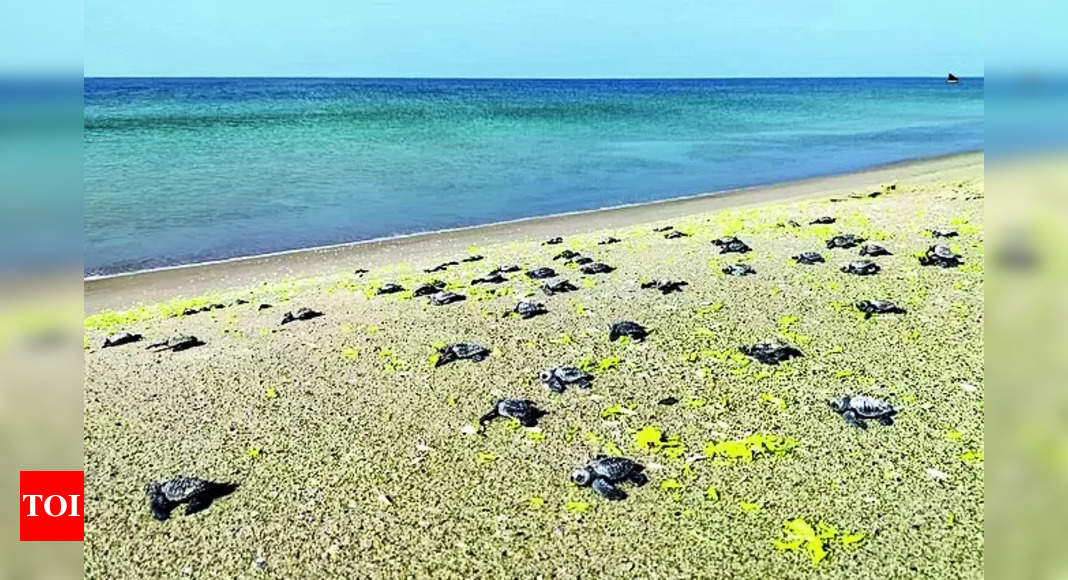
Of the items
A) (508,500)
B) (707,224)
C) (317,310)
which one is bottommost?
(508,500)

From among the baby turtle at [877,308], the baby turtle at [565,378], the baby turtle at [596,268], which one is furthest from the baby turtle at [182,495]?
the baby turtle at [877,308]

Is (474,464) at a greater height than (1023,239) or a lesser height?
lesser

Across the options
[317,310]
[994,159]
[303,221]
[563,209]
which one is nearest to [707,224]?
[563,209]

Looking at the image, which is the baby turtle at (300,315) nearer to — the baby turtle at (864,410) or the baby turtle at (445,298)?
the baby turtle at (445,298)

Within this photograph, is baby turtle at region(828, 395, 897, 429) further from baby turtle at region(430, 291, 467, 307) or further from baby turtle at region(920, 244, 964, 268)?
baby turtle at region(430, 291, 467, 307)

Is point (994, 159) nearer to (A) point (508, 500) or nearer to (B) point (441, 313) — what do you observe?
(A) point (508, 500)

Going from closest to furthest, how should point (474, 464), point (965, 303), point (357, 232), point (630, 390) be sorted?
1. point (474, 464)
2. point (630, 390)
3. point (965, 303)
4. point (357, 232)
